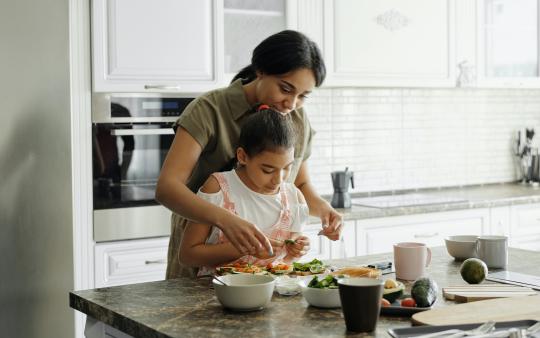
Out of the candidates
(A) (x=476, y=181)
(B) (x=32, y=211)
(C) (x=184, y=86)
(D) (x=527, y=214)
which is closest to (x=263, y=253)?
(B) (x=32, y=211)

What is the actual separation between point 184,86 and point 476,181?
7.91 ft

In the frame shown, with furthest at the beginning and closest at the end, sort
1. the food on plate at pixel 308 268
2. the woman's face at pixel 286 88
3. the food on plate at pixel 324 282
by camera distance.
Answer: the woman's face at pixel 286 88 → the food on plate at pixel 308 268 → the food on plate at pixel 324 282

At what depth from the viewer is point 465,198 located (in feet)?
15.0

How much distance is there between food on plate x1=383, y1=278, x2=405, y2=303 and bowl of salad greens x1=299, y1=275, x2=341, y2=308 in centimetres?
11

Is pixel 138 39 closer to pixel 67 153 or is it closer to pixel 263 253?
pixel 67 153

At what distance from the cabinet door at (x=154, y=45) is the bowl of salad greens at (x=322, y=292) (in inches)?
75.1

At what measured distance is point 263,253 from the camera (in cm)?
208

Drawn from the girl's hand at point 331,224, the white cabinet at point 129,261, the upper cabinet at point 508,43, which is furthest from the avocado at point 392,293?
the upper cabinet at point 508,43

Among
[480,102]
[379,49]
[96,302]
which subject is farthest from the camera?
[480,102]

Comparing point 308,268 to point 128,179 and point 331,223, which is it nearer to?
point 331,223

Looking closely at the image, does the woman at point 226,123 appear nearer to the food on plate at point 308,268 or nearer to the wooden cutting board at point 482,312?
the food on plate at point 308,268

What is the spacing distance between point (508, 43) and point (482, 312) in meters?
3.52

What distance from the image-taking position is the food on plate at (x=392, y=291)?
184 centimetres

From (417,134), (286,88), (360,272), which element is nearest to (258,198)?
(286,88)
